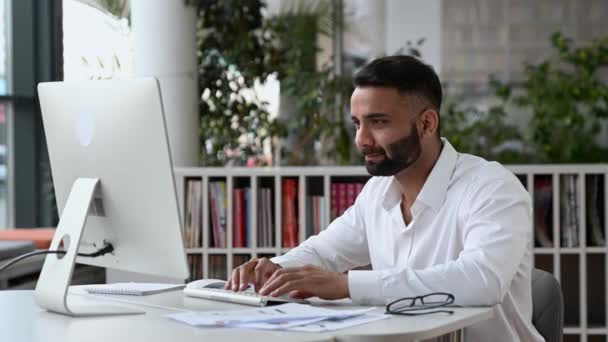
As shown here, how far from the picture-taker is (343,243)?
104 inches

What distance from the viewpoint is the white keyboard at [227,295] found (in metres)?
2.10

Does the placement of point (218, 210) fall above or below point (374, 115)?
below

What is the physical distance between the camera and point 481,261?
206 cm

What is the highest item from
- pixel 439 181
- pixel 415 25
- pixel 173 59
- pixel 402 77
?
pixel 415 25

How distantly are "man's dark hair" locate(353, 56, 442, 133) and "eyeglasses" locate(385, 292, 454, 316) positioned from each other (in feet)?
1.91

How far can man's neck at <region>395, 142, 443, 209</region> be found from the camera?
2.42 meters

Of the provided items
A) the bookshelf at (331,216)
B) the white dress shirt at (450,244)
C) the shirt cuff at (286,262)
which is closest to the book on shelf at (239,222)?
the bookshelf at (331,216)

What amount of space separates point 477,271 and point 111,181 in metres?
0.84

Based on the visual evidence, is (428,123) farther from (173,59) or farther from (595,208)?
(173,59)

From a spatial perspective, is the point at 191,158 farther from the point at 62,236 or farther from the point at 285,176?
the point at 62,236

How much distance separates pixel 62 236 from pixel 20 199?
3669 mm

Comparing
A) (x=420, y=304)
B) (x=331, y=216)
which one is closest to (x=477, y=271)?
(x=420, y=304)

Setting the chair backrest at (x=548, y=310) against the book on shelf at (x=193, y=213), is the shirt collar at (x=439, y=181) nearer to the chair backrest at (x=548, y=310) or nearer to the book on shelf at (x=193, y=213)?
the chair backrest at (x=548, y=310)

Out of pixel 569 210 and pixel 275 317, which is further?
pixel 569 210
